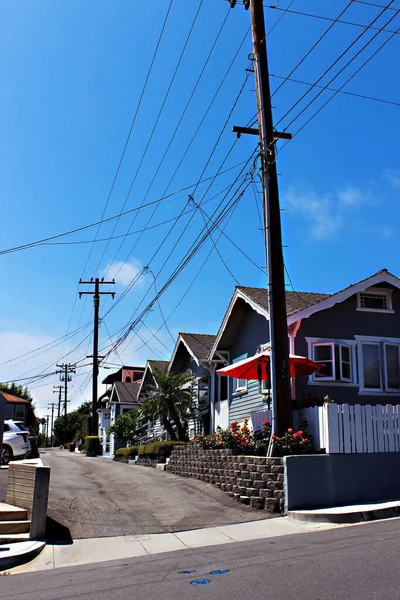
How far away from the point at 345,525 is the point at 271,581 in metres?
3.91

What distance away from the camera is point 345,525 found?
31.4 ft

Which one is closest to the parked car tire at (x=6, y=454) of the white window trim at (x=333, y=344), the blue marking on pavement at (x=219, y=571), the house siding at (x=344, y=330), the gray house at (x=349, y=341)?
the gray house at (x=349, y=341)

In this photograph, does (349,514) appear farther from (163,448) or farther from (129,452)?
(129,452)

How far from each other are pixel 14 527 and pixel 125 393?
Result: 3342 cm

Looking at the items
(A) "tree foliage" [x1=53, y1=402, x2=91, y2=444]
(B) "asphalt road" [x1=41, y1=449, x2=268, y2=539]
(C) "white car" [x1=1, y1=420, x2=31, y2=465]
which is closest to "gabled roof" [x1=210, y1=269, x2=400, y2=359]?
(B) "asphalt road" [x1=41, y1=449, x2=268, y2=539]

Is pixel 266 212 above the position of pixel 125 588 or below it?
above

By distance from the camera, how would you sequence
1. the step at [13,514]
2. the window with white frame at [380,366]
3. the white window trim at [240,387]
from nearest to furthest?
the step at [13,514], the window with white frame at [380,366], the white window trim at [240,387]

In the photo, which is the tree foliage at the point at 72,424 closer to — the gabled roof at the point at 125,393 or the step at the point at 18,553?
the gabled roof at the point at 125,393

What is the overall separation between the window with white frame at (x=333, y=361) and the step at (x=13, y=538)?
29.4 feet

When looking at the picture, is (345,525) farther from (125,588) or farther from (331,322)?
(331,322)

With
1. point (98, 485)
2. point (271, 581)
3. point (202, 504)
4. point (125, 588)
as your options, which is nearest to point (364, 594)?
point (271, 581)

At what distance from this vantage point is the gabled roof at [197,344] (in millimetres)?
23667

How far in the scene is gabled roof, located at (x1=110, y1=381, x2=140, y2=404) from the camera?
41469 mm

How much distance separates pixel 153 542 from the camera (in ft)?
30.0
